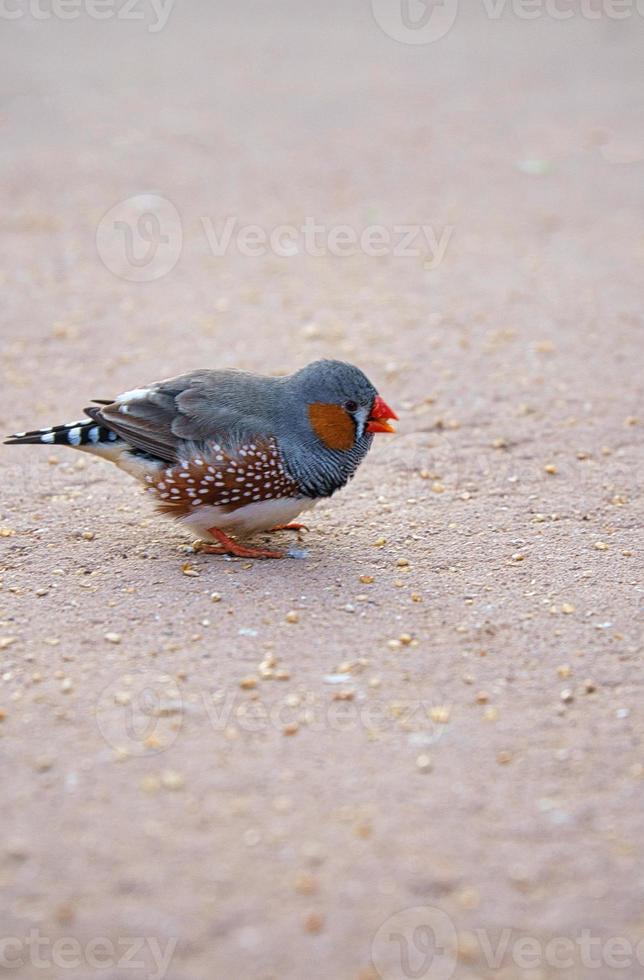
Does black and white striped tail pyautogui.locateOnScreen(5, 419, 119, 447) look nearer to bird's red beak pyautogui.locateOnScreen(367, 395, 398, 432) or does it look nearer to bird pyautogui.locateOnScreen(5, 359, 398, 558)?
bird pyautogui.locateOnScreen(5, 359, 398, 558)

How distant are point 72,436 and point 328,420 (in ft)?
3.64

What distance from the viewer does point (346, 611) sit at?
4.32 meters

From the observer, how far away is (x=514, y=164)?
1088cm

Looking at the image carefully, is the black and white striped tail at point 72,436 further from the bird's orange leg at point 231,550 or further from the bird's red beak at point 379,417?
the bird's red beak at point 379,417

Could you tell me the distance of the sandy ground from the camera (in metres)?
2.95

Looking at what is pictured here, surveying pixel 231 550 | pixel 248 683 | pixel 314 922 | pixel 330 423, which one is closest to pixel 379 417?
pixel 330 423

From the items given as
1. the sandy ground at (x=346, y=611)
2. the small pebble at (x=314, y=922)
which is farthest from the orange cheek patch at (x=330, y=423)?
the small pebble at (x=314, y=922)

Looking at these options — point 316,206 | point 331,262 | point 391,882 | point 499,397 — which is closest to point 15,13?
point 316,206

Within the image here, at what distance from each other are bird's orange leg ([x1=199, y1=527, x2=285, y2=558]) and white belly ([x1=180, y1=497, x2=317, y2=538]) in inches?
1.4

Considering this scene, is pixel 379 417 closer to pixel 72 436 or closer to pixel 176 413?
pixel 176 413

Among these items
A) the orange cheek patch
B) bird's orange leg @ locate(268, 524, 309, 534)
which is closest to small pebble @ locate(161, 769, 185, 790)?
the orange cheek patch

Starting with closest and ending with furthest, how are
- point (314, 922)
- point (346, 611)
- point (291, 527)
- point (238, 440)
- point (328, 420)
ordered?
1. point (314, 922)
2. point (346, 611)
3. point (238, 440)
4. point (328, 420)
5. point (291, 527)

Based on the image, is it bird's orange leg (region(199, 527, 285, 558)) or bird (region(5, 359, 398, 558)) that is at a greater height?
bird (region(5, 359, 398, 558))

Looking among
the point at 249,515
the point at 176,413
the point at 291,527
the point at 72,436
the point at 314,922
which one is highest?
the point at 176,413
